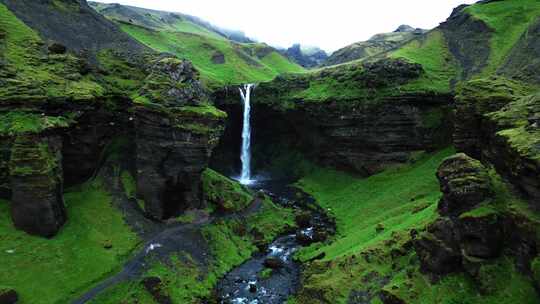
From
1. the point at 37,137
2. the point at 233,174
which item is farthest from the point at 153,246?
the point at 233,174

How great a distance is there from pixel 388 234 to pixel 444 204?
10.6 meters

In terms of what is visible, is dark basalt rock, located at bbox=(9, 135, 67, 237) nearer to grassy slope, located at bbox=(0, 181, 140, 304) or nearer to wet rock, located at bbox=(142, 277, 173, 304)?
grassy slope, located at bbox=(0, 181, 140, 304)

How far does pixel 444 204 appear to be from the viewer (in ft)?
126

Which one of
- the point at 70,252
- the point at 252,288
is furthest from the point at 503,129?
the point at 70,252

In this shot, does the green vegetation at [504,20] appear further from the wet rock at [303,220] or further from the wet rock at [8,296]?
the wet rock at [8,296]

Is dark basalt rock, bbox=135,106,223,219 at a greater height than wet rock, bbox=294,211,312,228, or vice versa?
dark basalt rock, bbox=135,106,223,219

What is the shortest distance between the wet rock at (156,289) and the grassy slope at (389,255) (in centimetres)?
1438

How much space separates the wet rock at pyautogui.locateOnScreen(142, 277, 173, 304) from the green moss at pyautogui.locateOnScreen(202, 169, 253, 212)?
19.8 m

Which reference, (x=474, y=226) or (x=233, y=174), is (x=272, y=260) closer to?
(x=474, y=226)

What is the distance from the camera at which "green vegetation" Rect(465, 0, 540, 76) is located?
3565 inches

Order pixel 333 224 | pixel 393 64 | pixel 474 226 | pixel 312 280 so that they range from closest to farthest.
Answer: pixel 474 226
pixel 312 280
pixel 333 224
pixel 393 64

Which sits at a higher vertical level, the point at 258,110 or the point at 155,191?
the point at 258,110

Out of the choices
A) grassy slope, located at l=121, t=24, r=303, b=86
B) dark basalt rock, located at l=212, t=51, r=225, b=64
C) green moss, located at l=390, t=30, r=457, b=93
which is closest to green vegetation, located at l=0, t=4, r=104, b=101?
green moss, located at l=390, t=30, r=457, b=93

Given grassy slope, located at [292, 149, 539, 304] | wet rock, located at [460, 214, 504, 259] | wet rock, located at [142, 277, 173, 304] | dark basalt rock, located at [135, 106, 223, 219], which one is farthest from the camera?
dark basalt rock, located at [135, 106, 223, 219]
